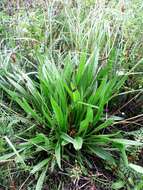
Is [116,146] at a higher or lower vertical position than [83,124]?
lower

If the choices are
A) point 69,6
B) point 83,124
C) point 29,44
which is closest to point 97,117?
point 83,124

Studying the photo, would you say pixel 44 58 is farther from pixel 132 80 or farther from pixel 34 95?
pixel 132 80

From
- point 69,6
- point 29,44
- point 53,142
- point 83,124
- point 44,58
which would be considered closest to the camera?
point 83,124

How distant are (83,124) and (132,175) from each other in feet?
1.32

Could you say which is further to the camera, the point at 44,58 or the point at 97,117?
the point at 44,58

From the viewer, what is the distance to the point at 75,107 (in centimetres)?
193

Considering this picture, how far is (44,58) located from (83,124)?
531 millimetres

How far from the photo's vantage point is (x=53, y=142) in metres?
1.96

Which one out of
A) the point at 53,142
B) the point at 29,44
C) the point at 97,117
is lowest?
the point at 53,142

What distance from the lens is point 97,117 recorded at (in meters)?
1.92

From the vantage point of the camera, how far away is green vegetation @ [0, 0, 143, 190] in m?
1.88

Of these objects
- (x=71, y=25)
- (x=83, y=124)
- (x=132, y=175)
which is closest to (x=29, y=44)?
(x=71, y=25)

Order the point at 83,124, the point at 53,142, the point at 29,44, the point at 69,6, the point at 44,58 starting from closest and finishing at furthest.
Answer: the point at 83,124 → the point at 53,142 → the point at 44,58 → the point at 29,44 → the point at 69,6

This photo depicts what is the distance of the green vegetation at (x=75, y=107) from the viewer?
188 cm
